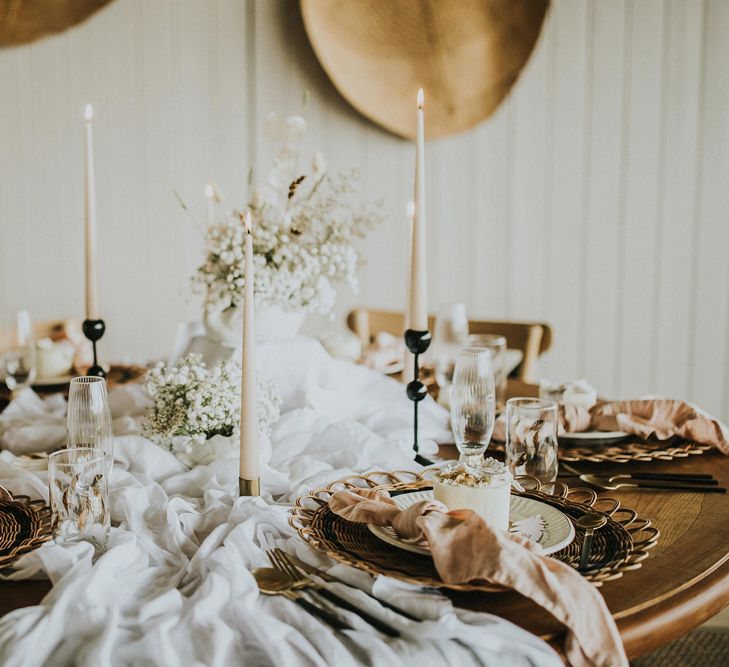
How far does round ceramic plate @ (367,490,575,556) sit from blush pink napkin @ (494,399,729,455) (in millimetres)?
350

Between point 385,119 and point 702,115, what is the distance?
47.1 inches

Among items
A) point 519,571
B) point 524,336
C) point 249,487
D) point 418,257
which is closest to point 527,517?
point 519,571

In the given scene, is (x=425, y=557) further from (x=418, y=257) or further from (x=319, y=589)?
(x=418, y=257)

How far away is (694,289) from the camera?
296cm

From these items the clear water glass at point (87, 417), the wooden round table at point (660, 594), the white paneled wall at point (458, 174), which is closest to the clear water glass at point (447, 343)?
the wooden round table at point (660, 594)

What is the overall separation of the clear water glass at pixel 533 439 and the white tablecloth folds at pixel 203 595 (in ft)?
0.62

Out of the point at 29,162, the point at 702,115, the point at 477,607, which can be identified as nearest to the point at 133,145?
the point at 29,162

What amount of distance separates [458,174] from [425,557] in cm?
248

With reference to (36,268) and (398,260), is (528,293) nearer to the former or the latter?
(398,260)

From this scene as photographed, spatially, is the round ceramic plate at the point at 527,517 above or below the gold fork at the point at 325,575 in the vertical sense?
above

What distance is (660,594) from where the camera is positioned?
76cm

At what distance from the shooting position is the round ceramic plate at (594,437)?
1.29 metres

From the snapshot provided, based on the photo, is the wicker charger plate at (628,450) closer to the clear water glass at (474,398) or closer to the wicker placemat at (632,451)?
the wicker placemat at (632,451)

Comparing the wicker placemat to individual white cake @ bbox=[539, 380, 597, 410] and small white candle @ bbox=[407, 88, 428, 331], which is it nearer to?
individual white cake @ bbox=[539, 380, 597, 410]
